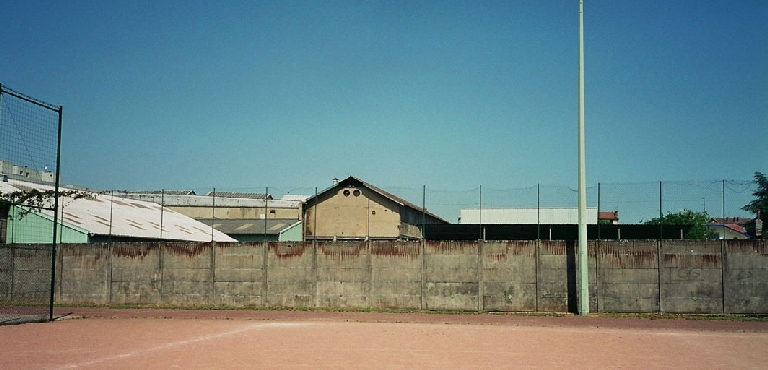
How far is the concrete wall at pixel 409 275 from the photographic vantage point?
20.8 metres

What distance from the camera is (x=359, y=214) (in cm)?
5281

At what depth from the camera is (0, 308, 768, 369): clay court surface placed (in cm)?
1057

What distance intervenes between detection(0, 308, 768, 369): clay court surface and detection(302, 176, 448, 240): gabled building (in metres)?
32.0

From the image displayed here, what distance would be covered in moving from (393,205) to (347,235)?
447 centimetres

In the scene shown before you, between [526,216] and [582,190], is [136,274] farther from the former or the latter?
[526,216]

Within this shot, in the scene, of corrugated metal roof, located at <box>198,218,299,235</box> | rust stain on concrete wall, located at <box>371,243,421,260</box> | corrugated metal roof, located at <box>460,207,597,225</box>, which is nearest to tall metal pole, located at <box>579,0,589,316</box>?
rust stain on concrete wall, located at <box>371,243,421,260</box>

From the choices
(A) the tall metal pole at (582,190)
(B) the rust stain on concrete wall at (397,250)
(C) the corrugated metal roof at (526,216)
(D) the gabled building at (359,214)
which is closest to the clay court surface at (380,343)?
(A) the tall metal pole at (582,190)

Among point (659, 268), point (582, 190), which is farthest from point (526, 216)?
point (582, 190)

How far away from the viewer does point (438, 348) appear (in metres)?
12.3

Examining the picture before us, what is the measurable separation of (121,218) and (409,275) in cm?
1823

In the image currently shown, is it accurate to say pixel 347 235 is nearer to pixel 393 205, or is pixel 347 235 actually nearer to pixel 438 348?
pixel 393 205

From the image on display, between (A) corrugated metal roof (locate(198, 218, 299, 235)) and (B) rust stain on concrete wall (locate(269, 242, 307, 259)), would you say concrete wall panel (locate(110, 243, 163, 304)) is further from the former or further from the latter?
(A) corrugated metal roof (locate(198, 218, 299, 235))

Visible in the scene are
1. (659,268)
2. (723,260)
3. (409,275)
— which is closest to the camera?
(723,260)

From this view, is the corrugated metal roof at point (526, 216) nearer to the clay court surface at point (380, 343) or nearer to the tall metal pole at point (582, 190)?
the tall metal pole at point (582, 190)
